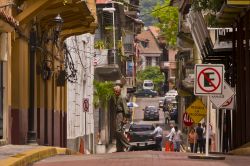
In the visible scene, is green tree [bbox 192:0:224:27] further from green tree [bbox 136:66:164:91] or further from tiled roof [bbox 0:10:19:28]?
green tree [bbox 136:66:164:91]

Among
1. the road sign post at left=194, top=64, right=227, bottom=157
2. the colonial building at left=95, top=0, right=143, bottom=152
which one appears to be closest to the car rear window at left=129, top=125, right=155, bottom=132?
the colonial building at left=95, top=0, right=143, bottom=152

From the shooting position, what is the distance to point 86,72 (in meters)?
48.2

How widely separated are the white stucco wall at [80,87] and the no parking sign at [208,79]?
1922 cm

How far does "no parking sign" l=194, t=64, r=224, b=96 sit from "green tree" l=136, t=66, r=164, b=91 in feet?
478

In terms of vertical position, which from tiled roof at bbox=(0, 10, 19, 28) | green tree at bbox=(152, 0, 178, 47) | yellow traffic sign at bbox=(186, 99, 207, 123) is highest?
green tree at bbox=(152, 0, 178, 47)

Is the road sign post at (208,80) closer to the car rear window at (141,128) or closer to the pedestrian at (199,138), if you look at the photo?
the pedestrian at (199,138)

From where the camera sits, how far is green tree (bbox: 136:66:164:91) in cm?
16988

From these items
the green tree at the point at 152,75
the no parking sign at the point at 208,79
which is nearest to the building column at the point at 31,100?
the no parking sign at the point at 208,79

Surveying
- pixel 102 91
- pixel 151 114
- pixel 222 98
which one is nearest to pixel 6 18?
pixel 222 98

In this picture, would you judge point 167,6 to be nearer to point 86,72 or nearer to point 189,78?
point 189,78

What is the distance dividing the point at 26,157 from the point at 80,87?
2685 cm

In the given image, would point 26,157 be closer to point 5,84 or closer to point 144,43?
point 5,84

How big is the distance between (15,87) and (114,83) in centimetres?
2880

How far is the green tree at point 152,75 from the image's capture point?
169875 millimetres
